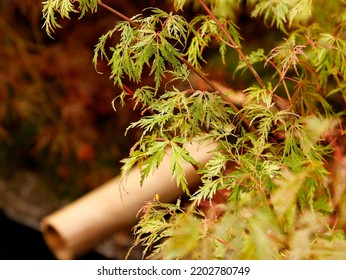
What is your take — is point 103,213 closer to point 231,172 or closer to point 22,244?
point 231,172

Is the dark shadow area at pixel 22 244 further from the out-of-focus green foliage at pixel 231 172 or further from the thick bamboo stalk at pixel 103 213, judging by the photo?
the out-of-focus green foliage at pixel 231 172

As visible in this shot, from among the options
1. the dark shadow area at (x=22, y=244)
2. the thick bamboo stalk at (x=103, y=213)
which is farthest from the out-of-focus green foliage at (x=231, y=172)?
the dark shadow area at (x=22, y=244)

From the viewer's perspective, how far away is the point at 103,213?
2.29 m

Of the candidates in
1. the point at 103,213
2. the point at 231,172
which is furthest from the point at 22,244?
the point at 231,172

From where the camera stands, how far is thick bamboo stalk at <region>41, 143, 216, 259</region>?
7.33 ft

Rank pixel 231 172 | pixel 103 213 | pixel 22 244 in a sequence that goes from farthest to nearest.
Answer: pixel 22 244 → pixel 103 213 → pixel 231 172

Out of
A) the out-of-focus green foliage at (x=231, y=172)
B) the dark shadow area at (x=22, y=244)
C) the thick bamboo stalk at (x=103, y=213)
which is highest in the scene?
the out-of-focus green foliage at (x=231, y=172)

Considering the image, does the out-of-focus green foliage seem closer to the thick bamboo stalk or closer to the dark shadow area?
the thick bamboo stalk

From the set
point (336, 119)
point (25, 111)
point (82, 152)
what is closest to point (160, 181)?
point (336, 119)

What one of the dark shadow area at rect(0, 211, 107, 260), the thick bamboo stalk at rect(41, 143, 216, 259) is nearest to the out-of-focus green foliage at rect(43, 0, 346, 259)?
the thick bamboo stalk at rect(41, 143, 216, 259)

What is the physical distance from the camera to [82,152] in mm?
3494

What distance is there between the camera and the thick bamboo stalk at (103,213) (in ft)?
7.33

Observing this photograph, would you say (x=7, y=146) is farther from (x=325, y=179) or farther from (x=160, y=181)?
(x=325, y=179)
